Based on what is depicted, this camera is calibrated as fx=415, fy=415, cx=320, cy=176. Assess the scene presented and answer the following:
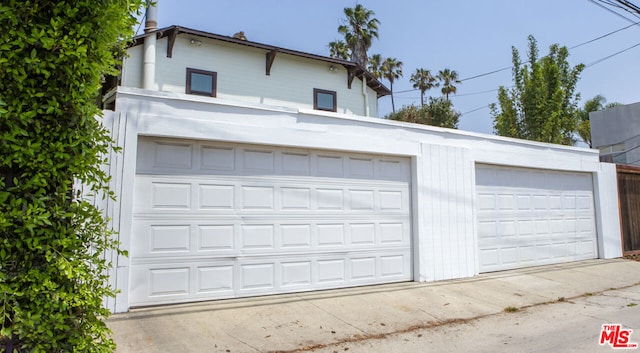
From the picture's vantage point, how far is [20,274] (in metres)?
2.54

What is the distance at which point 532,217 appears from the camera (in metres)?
9.88

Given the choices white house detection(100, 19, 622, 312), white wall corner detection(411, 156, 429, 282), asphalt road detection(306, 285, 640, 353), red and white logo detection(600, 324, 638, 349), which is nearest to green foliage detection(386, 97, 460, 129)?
white house detection(100, 19, 622, 312)

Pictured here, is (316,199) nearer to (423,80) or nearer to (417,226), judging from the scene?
(417,226)

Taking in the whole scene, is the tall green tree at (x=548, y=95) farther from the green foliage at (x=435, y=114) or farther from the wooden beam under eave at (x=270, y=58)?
the wooden beam under eave at (x=270, y=58)

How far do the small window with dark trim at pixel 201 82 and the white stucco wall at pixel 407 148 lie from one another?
631 centimetres

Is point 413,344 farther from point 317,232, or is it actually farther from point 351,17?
point 351,17

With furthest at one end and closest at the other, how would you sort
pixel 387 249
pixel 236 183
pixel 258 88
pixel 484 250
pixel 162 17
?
pixel 258 88 → pixel 162 17 → pixel 484 250 → pixel 387 249 → pixel 236 183

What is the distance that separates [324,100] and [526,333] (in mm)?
10496

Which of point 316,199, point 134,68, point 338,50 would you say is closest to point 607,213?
point 316,199

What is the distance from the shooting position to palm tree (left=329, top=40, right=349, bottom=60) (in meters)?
27.2

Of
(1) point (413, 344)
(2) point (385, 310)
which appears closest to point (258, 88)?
(2) point (385, 310)

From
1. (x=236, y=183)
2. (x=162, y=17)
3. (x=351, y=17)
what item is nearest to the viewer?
(x=236, y=183)

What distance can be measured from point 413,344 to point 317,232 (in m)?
2.66

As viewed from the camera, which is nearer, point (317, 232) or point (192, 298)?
point (192, 298)
